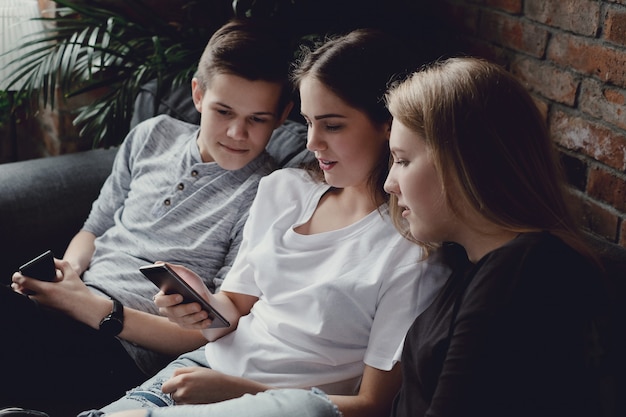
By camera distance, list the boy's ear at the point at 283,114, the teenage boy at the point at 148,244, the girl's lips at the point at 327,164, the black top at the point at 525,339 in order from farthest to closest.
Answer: the boy's ear at the point at 283,114
the teenage boy at the point at 148,244
the girl's lips at the point at 327,164
the black top at the point at 525,339

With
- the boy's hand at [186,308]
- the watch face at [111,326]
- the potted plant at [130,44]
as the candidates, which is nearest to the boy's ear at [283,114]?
the potted plant at [130,44]

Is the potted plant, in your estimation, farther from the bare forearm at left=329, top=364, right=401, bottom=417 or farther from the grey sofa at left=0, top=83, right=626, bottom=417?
the bare forearm at left=329, top=364, right=401, bottom=417

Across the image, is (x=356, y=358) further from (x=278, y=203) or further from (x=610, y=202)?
(x=610, y=202)

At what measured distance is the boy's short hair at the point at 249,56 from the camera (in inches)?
65.5

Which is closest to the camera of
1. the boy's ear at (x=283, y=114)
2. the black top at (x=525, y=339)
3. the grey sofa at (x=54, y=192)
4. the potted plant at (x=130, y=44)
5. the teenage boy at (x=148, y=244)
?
the black top at (x=525, y=339)

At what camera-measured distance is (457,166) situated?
1.15 m

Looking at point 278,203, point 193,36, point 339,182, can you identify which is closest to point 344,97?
point 339,182

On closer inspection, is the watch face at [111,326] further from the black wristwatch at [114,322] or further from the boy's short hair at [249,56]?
the boy's short hair at [249,56]

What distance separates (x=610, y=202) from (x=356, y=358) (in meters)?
0.61

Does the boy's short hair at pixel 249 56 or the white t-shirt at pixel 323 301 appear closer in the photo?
the white t-shirt at pixel 323 301

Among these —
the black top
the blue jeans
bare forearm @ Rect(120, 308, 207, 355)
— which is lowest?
bare forearm @ Rect(120, 308, 207, 355)

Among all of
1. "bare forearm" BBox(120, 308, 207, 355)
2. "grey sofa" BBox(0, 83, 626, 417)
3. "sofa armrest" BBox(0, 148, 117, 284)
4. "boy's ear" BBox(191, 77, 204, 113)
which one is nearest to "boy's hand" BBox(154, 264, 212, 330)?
"bare forearm" BBox(120, 308, 207, 355)

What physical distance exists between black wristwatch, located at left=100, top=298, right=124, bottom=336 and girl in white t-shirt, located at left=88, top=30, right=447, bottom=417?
0.50 ft

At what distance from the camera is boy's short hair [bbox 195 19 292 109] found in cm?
166
